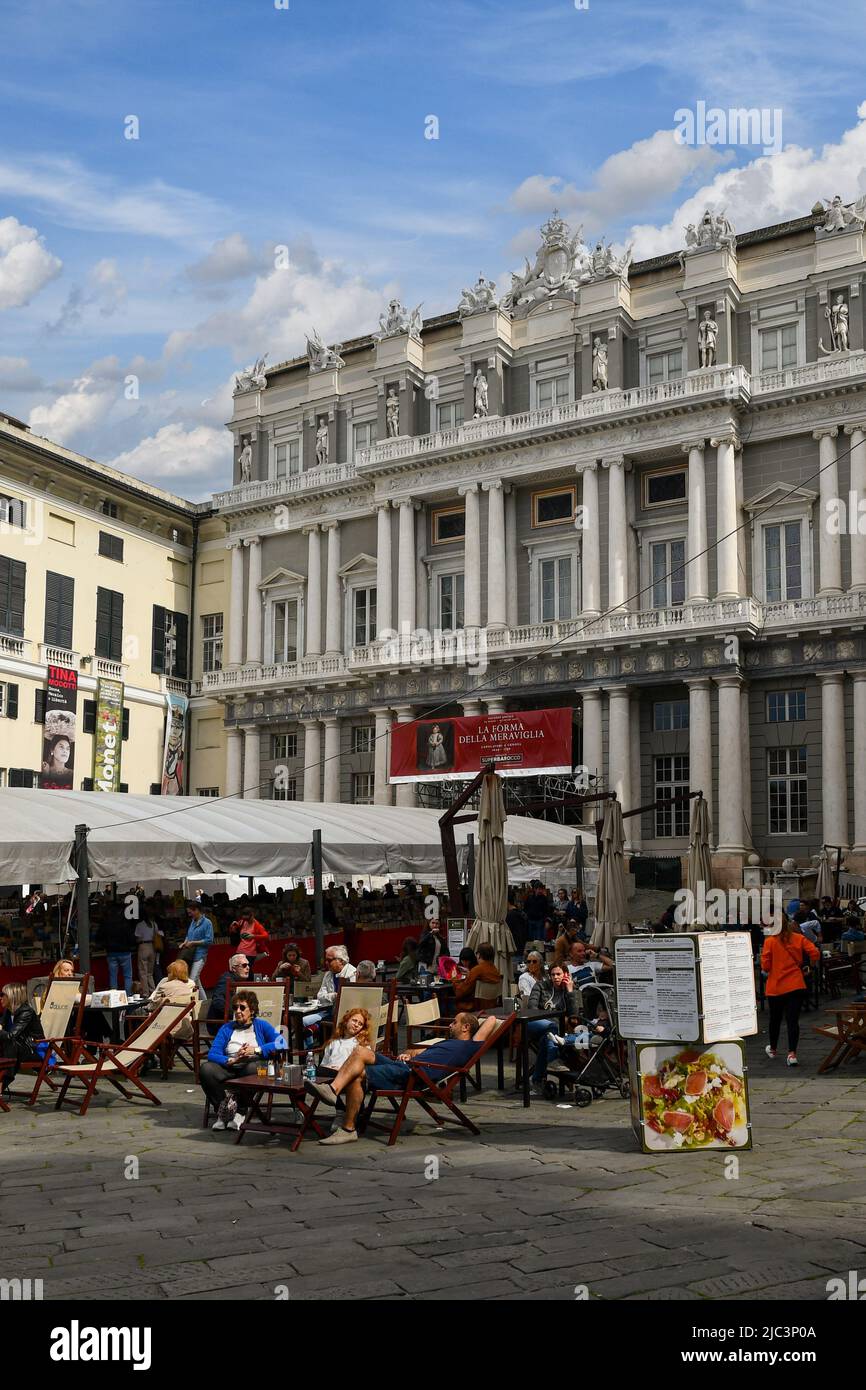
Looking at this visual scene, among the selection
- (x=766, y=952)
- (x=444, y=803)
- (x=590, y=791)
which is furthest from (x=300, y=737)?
(x=766, y=952)

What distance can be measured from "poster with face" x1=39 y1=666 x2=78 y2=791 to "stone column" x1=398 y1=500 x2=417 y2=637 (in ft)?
37.4

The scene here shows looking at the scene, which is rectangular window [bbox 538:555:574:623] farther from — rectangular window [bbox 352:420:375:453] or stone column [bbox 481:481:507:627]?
rectangular window [bbox 352:420:375:453]

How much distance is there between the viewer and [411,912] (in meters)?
26.9

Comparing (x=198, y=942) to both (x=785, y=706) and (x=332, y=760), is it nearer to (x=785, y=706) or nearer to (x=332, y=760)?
(x=785, y=706)

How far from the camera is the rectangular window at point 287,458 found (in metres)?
48.9

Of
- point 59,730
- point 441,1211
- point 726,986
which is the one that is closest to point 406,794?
point 59,730

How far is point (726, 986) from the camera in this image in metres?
9.45

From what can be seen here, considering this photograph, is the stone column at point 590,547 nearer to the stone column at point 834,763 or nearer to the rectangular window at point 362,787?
the stone column at point 834,763

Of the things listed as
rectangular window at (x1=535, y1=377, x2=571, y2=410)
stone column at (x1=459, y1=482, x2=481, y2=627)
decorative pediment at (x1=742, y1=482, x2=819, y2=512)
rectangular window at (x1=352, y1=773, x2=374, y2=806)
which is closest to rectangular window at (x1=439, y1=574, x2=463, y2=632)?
stone column at (x1=459, y1=482, x2=481, y2=627)

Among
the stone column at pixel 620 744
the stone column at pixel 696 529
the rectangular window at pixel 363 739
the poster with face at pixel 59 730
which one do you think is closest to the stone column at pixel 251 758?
the rectangular window at pixel 363 739

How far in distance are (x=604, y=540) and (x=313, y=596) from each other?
38.7ft

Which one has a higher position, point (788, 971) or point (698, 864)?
point (698, 864)

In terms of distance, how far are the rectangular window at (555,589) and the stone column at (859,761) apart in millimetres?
9741
